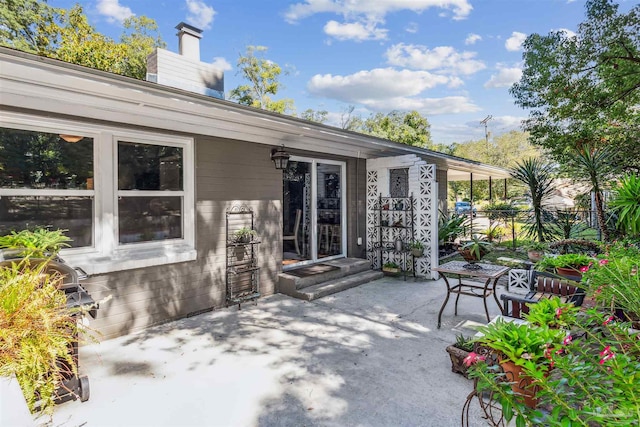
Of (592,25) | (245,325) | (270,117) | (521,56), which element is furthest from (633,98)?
(245,325)

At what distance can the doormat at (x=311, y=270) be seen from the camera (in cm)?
552

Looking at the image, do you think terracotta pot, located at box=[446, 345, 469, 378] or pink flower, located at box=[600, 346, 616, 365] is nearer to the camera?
pink flower, located at box=[600, 346, 616, 365]

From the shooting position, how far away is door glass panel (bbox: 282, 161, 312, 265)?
6.17m

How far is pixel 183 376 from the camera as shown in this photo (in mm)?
2883

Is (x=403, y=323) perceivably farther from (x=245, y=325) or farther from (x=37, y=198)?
(x=37, y=198)

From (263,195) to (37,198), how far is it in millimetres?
2774

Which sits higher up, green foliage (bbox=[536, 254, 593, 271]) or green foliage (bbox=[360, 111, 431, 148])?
green foliage (bbox=[360, 111, 431, 148])

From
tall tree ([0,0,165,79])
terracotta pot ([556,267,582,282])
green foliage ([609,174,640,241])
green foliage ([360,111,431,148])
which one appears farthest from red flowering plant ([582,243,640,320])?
green foliage ([360,111,431,148])

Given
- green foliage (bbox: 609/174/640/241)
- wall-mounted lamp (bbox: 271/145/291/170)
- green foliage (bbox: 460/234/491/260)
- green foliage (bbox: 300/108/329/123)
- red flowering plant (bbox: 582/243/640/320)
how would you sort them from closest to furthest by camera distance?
red flowering plant (bbox: 582/243/640/320) → green foliage (bbox: 609/174/640/241) → green foliage (bbox: 460/234/491/260) → wall-mounted lamp (bbox: 271/145/291/170) → green foliage (bbox: 300/108/329/123)

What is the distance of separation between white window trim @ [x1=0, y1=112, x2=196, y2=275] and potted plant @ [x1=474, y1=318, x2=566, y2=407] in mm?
3731

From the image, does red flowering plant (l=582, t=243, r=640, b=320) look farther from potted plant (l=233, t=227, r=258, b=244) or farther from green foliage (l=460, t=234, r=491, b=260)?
potted plant (l=233, t=227, r=258, b=244)

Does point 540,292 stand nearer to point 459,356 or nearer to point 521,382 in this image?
point 459,356

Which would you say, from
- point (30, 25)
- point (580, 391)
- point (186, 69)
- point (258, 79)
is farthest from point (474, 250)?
point (258, 79)

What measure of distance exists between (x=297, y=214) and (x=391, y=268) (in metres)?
2.13
